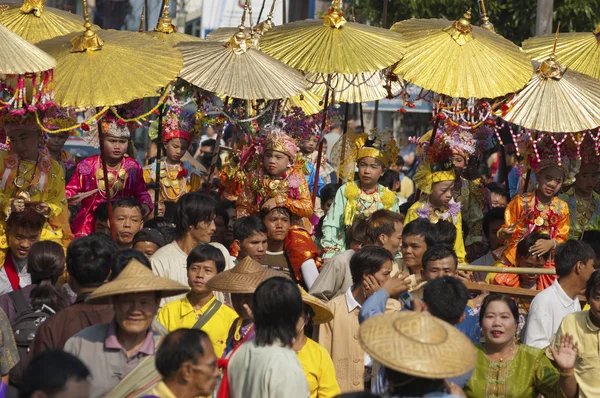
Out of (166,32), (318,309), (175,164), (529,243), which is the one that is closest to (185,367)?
(318,309)

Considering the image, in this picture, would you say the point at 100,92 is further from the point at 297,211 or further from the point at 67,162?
the point at 67,162

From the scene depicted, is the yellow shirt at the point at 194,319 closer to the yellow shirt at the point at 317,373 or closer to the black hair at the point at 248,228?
the yellow shirt at the point at 317,373

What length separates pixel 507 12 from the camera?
617 inches

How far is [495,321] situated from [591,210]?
10.9ft

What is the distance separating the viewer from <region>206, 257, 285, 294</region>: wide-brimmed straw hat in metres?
5.42

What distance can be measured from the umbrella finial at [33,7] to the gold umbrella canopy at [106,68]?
3.03 feet

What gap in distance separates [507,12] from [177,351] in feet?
40.8

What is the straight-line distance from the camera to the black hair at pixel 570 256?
6461 millimetres

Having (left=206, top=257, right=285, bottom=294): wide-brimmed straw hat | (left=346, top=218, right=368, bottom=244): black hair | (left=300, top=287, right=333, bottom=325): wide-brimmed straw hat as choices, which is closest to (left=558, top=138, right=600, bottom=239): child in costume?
(left=346, top=218, right=368, bottom=244): black hair

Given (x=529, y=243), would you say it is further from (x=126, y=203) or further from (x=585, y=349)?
(x=126, y=203)

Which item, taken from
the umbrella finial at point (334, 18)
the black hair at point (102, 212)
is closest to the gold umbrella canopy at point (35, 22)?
the black hair at point (102, 212)

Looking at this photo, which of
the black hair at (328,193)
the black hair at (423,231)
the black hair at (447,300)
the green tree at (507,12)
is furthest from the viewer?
the green tree at (507,12)

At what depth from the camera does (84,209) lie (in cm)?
856

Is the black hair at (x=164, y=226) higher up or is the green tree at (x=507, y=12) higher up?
the green tree at (x=507, y=12)
